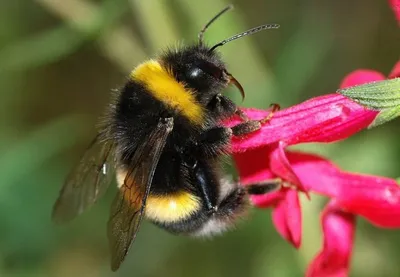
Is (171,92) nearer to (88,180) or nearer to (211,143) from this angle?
(211,143)

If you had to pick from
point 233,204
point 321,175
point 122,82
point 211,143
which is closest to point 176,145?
point 211,143

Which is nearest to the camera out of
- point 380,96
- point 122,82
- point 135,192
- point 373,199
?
point 380,96

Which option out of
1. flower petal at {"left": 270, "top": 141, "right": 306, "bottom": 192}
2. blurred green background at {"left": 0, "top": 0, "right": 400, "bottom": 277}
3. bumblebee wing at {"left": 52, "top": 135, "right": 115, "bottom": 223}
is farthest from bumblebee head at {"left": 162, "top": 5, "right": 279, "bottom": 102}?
blurred green background at {"left": 0, "top": 0, "right": 400, "bottom": 277}

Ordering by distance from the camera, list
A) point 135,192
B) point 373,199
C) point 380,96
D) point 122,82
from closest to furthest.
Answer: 1. point 380,96
2. point 135,192
3. point 373,199
4. point 122,82

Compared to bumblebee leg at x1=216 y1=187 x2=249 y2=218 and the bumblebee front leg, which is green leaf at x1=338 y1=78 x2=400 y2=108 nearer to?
the bumblebee front leg

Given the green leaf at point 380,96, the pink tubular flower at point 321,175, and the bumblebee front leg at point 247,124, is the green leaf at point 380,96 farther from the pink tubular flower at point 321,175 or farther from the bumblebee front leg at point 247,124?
the bumblebee front leg at point 247,124

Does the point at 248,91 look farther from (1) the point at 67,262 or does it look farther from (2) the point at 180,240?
(1) the point at 67,262

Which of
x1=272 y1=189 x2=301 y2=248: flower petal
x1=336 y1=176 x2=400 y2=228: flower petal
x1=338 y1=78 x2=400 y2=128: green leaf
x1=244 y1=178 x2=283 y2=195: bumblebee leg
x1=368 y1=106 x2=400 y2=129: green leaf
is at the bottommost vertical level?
x1=336 y1=176 x2=400 y2=228: flower petal
